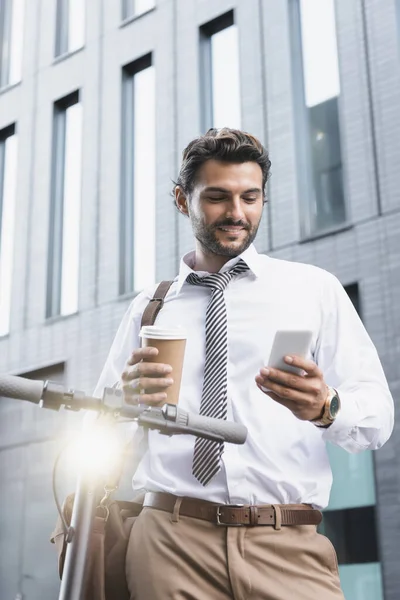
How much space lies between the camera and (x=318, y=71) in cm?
862

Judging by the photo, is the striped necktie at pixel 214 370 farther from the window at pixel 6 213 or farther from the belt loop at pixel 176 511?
the window at pixel 6 213

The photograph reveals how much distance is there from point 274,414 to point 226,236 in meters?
0.50

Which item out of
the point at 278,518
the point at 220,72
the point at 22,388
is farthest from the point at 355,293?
the point at 22,388

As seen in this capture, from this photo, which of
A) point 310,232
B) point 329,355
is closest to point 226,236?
point 329,355

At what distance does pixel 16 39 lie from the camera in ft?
42.7

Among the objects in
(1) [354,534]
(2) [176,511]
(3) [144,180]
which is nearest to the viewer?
(2) [176,511]

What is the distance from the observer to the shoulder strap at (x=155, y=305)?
7.93ft

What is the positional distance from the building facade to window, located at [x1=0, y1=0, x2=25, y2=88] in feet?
0.11

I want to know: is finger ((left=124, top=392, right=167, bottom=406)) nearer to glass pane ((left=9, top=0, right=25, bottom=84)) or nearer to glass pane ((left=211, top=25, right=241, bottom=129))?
glass pane ((left=211, top=25, right=241, bottom=129))

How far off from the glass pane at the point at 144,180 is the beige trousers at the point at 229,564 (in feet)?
25.3

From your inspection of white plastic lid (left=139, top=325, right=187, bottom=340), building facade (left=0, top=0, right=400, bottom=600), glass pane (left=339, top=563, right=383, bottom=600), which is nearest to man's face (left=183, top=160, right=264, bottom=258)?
white plastic lid (left=139, top=325, right=187, bottom=340)

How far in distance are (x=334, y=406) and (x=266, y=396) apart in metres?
0.31

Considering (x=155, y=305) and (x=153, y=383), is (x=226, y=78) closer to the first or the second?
(x=155, y=305)

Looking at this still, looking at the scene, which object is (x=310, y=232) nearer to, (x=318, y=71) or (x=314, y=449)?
(x=318, y=71)
